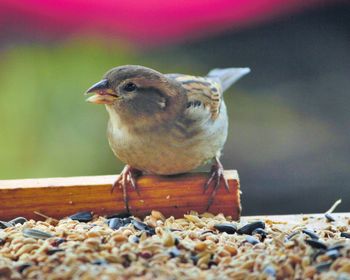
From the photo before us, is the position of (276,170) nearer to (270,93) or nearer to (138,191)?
(270,93)

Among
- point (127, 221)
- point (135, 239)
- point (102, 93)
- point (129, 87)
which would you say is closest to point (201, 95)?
point (129, 87)

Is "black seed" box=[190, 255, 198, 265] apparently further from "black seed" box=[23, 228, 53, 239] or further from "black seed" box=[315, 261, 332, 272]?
"black seed" box=[23, 228, 53, 239]

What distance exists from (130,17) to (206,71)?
59cm

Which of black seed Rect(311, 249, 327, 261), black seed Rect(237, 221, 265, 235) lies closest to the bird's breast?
black seed Rect(237, 221, 265, 235)

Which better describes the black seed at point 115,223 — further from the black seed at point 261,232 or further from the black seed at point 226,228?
the black seed at point 261,232

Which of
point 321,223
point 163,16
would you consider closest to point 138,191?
point 321,223

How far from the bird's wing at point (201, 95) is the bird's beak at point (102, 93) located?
1.16 feet

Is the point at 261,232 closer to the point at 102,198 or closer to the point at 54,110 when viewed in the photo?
the point at 102,198

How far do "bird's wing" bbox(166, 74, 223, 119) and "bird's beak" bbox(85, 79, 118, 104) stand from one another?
1.16 feet

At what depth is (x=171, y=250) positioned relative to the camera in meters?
2.16

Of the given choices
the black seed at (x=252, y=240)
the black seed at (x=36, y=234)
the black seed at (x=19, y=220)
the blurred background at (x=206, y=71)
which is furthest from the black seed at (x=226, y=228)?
the blurred background at (x=206, y=71)

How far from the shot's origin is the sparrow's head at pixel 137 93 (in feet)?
9.14

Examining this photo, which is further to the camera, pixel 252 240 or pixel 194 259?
pixel 252 240

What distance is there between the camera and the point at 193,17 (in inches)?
170
